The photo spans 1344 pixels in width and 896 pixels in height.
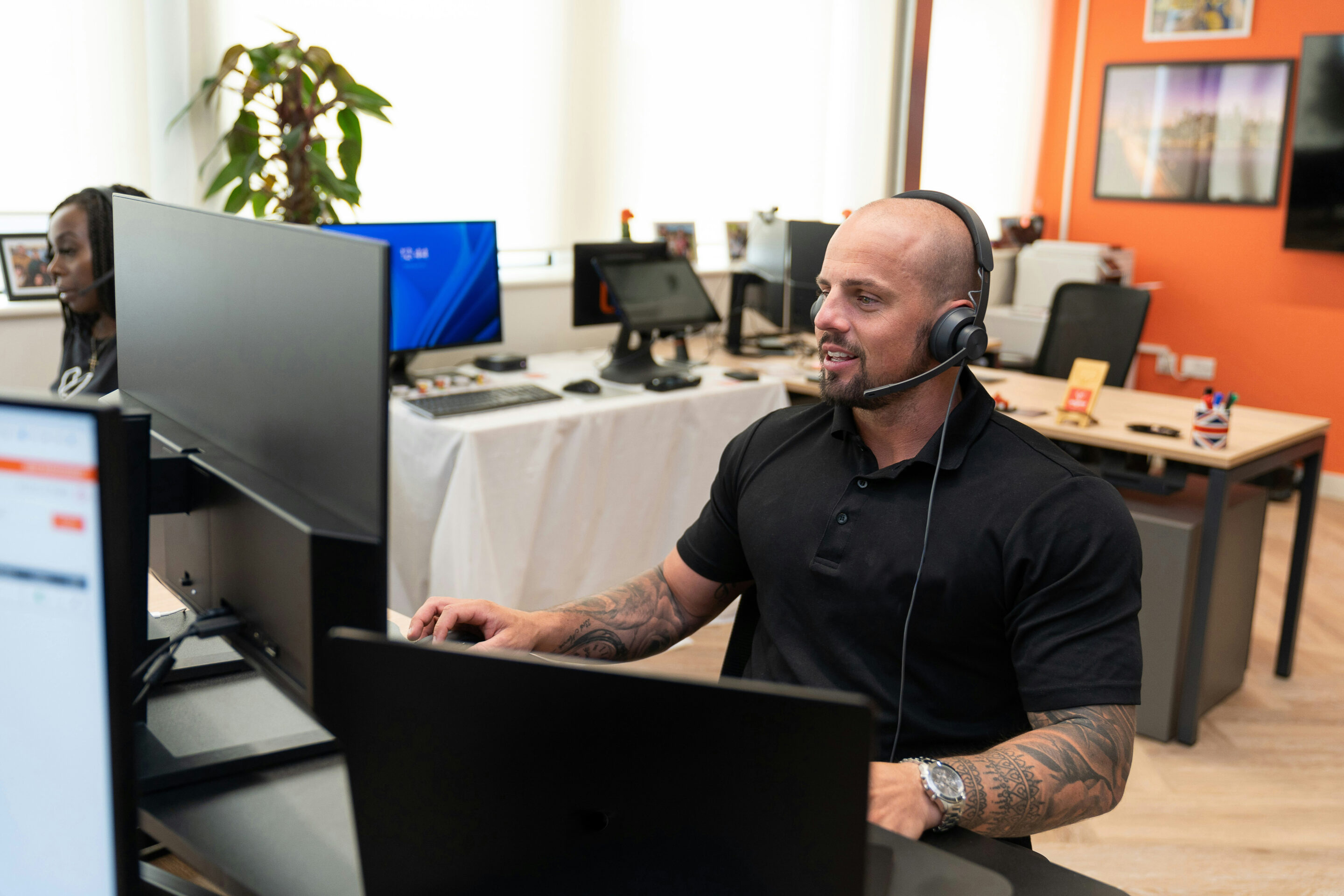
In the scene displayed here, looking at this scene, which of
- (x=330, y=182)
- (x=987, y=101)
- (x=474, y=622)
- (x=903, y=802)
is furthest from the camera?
(x=987, y=101)

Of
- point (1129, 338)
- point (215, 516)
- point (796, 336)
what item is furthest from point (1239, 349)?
point (215, 516)

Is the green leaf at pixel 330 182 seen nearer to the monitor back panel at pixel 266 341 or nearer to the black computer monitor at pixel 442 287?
→ the black computer monitor at pixel 442 287

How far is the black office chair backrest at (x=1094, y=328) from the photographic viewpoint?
3.49 meters

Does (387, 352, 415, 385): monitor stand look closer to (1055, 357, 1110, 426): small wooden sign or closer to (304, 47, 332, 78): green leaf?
(304, 47, 332, 78): green leaf

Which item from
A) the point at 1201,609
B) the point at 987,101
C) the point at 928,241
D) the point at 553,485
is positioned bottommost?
the point at 1201,609

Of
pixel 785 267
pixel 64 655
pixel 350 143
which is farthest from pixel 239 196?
pixel 64 655

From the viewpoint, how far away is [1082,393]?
2.82 metres

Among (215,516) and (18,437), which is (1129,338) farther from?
(18,437)

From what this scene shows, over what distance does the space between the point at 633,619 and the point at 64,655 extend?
0.83m

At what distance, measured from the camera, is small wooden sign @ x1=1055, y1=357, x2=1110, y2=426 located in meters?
2.80

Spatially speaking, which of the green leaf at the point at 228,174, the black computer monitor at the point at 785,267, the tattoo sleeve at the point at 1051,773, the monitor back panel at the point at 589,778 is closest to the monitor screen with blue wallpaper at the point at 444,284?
the green leaf at the point at 228,174

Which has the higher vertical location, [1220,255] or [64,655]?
[1220,255]

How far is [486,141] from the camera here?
3770 mm

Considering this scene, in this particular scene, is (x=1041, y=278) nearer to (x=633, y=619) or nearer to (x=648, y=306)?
(x=648, y=306)
